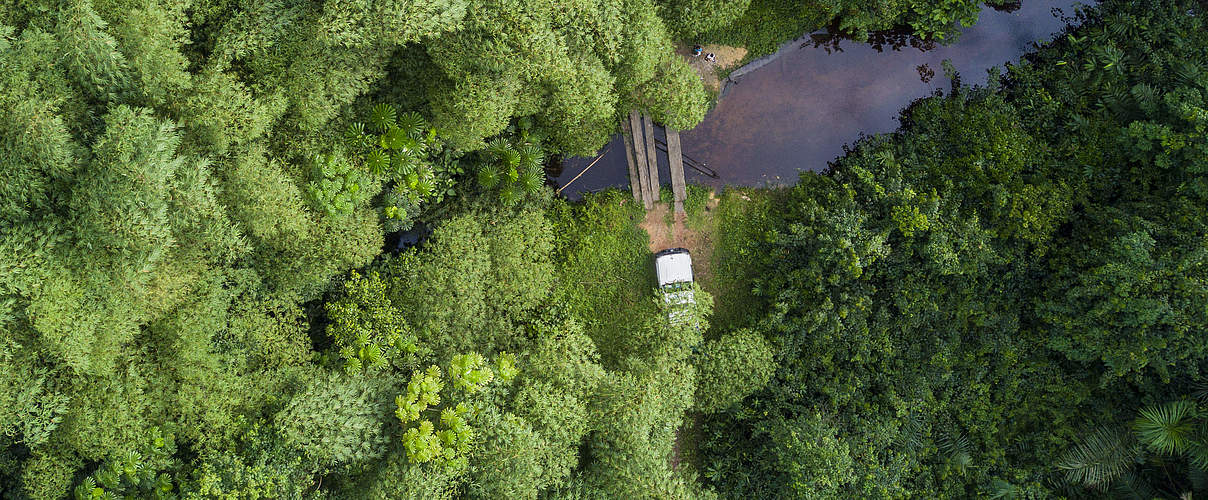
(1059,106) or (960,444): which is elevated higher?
(1059,106)

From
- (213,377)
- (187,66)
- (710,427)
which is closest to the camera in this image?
(187,66)

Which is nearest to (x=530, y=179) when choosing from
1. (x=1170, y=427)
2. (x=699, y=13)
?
(x=699, y=13)

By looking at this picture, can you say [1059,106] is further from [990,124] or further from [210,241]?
[210,241]

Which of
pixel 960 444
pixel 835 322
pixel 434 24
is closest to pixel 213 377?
pixel 434 24

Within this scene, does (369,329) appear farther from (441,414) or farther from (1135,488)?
(1135,488)

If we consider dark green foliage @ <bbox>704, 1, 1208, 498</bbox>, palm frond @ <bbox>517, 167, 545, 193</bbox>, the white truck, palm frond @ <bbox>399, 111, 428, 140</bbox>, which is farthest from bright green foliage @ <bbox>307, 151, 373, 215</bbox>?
dark green foliage @ <bbox>704, 1, 1208, 498</bbox>

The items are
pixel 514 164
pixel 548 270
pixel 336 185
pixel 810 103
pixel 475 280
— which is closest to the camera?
pixel 336 185

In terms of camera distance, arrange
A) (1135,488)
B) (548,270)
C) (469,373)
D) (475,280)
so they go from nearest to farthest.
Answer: (469,373), (1135,488), (475,280), (548,270)

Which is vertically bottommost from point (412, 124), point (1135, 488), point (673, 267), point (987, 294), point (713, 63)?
point (1135, 488)
